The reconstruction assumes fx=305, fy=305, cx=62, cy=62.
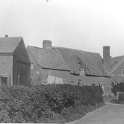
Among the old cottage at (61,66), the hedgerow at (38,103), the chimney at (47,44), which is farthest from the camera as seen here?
the chimney at (47,44)

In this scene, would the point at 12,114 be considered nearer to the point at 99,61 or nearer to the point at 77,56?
the point at 77,56

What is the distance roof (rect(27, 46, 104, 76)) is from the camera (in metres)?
50.4

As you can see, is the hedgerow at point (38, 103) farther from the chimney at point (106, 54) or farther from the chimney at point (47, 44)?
the chimney at point (106, 54)

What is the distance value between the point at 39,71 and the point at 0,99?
109 feet

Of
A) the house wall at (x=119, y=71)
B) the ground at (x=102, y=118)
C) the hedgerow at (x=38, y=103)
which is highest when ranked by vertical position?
the house wall at (x=119, y=71)

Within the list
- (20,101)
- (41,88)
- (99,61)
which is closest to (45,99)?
(41,88)

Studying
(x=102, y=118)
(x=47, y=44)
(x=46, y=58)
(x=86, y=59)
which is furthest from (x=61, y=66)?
(x=102, y=118)

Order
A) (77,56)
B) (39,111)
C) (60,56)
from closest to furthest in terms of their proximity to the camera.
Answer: (39,111) < (60,56) < (77,56)

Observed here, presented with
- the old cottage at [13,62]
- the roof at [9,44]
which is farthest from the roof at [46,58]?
the roof at [9,44]

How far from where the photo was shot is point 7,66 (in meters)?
48.4

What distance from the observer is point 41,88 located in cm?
1834

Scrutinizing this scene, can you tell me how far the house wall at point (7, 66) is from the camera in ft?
157

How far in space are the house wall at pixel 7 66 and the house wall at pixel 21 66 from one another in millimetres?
782

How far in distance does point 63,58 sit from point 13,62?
9530mm
